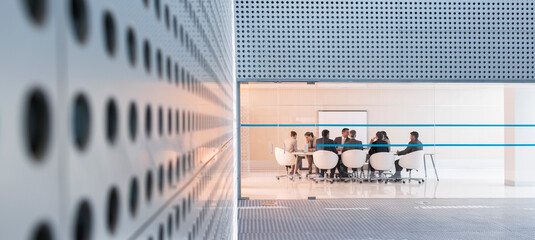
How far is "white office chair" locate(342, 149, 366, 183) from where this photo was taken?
9.72 meters

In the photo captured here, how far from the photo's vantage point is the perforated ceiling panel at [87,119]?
0.58 ft

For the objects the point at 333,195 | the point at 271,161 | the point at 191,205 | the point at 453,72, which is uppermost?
the point at 453,72

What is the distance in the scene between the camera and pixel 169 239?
0.50 meters

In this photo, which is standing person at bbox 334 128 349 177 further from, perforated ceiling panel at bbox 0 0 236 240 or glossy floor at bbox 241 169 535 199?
perforated ceiling panel at bbox 0 0 236 240

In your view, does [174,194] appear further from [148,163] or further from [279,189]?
[279,189]

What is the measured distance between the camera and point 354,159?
981 cm

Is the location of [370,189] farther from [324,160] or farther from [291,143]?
[291,143]

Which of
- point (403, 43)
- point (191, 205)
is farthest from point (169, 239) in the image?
point (403, 43)

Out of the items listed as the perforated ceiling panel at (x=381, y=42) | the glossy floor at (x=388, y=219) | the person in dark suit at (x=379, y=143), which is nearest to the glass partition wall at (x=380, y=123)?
the person in dark suit at (x=379, y=143)

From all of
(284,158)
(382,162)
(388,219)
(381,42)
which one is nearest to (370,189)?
(382,162)

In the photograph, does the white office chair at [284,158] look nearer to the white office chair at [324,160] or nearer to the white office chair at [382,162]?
the white office chair at [324,160]

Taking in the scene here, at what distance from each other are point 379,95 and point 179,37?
29.7 ft

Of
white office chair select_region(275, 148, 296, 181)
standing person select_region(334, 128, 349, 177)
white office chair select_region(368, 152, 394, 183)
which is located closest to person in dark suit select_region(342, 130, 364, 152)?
standing person select_region(334, 128, 349, 177)

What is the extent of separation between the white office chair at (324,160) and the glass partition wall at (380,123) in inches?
9.6
